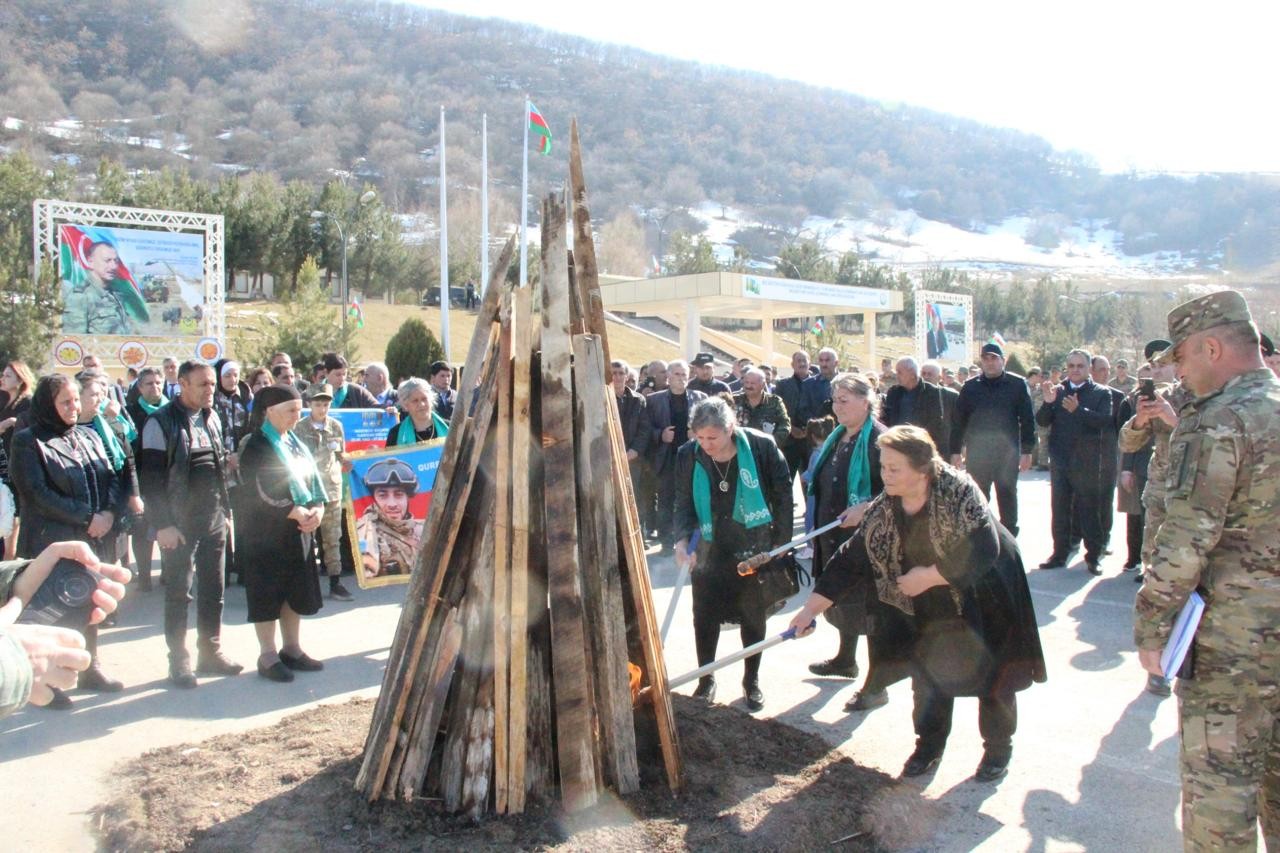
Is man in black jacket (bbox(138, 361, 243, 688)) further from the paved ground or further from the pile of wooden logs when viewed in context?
the pile of wooden logs

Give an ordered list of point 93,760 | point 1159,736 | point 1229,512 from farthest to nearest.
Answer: point 1159,736, point 93,760, point 1229,512

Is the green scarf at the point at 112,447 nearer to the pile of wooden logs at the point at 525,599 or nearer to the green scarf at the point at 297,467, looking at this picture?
the green scarf at the point at 297,467

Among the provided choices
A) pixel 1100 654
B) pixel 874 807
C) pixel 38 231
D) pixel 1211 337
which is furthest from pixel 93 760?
pixel 38 231

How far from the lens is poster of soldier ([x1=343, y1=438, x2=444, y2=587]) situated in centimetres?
748

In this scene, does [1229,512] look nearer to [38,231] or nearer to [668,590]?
[668,590]

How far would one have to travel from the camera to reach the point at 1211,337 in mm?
3197

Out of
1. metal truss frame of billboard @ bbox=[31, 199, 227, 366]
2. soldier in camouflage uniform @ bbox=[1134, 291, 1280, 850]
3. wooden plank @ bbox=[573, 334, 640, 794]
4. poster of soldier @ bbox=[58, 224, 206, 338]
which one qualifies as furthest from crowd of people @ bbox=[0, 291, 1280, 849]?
poster of soldier @ bbox=[58, 224, 206, 338]

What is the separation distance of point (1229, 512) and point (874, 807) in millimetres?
1889

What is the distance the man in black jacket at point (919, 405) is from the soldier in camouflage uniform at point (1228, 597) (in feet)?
18.8

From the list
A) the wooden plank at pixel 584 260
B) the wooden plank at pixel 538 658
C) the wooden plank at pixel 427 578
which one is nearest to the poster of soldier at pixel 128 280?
the wooden plank at pixel 584 260

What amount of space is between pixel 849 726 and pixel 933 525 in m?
1.49

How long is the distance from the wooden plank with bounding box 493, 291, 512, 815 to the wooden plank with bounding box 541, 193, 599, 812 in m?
0.17

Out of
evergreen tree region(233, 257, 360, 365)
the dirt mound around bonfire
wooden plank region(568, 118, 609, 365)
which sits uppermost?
evergreen tree region(233, 257, 360, 365)

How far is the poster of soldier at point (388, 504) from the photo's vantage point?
24.6 ft
